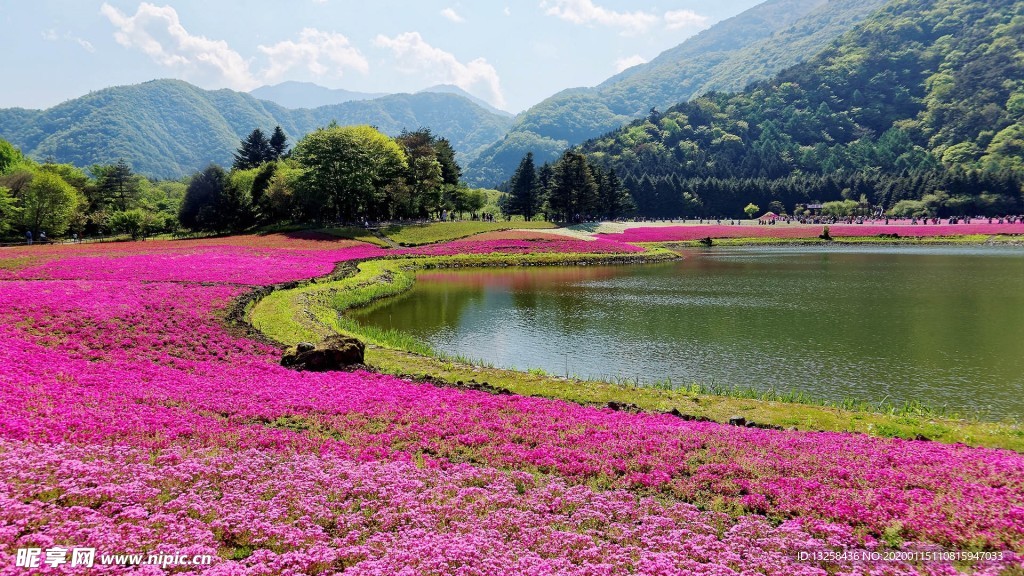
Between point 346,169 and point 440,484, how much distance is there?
86.9m

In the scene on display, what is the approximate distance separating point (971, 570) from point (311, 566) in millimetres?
10629

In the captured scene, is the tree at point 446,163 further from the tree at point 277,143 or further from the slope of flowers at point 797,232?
the tree at point 277,143

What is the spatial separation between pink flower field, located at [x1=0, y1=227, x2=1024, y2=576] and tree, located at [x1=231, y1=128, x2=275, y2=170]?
11461cm

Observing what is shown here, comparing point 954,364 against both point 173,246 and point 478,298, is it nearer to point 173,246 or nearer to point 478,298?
point 478,298

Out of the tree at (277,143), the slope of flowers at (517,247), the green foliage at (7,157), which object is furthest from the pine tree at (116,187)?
Answer: the slope of flowers at (517,247)

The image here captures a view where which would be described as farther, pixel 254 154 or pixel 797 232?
pixel 254 154

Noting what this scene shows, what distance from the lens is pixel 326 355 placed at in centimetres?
2206

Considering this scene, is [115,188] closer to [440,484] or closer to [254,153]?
[254,153]

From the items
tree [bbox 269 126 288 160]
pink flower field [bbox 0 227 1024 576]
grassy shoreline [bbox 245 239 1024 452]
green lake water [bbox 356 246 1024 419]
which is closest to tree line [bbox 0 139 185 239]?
tree [bbox 269 126 288 160]

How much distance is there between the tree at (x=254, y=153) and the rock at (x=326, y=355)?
113590mm

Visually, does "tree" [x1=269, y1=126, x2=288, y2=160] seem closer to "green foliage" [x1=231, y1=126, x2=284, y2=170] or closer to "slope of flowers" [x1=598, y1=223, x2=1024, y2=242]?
"green foliage" [x1=231, y1=126, x2=284, y2=170]

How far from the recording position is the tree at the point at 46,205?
84750 millimetres

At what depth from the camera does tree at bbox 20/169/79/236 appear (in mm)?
84750

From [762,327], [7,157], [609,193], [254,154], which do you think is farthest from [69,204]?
[609,193]
